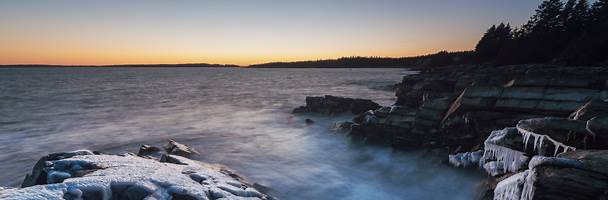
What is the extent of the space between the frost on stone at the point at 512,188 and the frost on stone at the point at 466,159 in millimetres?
4321

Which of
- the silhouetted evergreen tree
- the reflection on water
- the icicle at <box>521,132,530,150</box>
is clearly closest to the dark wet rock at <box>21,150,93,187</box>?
the reflection on water

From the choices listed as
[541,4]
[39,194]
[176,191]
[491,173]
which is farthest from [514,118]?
[541,4]

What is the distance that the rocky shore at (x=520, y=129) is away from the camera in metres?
7.99

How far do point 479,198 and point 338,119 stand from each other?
56.2ft

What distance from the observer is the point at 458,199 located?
12844 millimetres

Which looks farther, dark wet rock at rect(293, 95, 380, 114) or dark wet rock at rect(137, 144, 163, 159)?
dark wet rock at rect(293, 95, 380, 114)

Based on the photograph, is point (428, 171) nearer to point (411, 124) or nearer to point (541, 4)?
point (411, 124)

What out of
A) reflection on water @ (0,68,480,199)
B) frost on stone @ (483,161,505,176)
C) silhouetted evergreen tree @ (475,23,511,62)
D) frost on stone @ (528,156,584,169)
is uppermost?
silhouetted evergreen tree @ (475,23,511,62)

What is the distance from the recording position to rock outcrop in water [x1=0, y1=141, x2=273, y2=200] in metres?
7.77

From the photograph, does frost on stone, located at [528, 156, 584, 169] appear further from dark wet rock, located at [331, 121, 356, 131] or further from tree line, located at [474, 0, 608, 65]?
tree line, located at [474, 0, 608, 65]

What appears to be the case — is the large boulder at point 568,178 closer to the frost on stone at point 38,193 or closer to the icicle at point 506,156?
the icicle at point 506,156

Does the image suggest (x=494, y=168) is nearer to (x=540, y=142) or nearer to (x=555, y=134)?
(x=540, y=142)

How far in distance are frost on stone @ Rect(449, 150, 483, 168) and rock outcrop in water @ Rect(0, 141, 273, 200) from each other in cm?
836

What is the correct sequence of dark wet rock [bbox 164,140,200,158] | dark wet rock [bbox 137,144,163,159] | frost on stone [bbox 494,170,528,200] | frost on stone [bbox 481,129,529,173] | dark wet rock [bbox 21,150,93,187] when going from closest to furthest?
frost on stone [bbox 494,170,528,200] < dark wet rock [bbox 21,150,93,187] < frost on stone [bbox 481,129,529,173] < dark wet rock [bbox 164,140,200,158] < dark wet rock [bbox 137,144,163,159]
